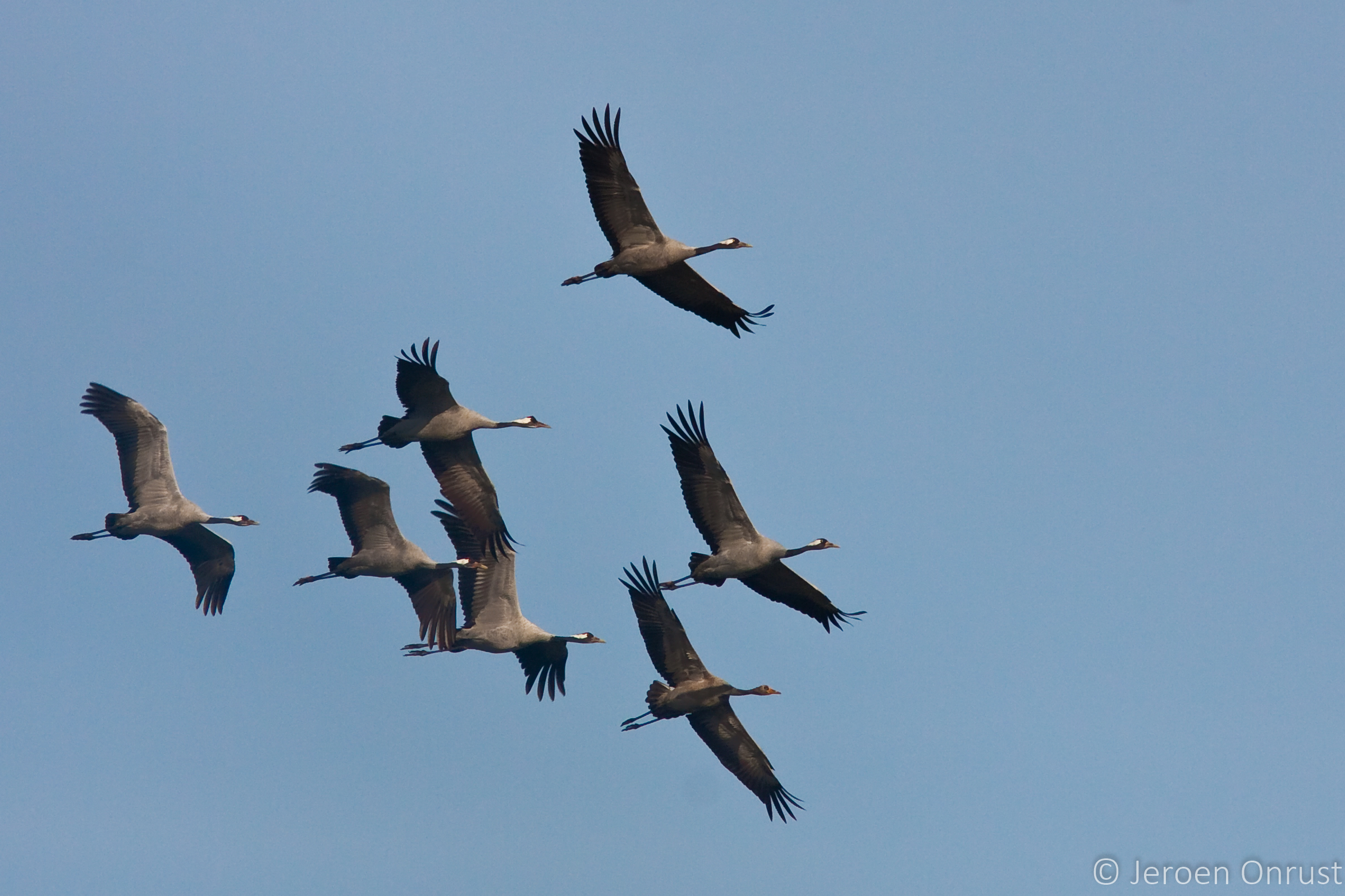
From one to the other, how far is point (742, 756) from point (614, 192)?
9524 mm

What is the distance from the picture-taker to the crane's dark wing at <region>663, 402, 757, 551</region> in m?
24.5

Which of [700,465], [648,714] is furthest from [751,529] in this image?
[648,714]

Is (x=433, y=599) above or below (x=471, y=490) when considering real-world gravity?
below

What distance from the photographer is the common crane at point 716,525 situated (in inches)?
968

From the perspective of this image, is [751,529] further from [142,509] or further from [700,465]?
[142,509]

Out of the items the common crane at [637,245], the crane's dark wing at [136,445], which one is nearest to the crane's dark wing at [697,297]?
the common crane at [637,245]

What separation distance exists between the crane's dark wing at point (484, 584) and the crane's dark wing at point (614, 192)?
19.5 ft

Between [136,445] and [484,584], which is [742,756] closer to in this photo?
[484,584]

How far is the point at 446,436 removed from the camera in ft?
86.8

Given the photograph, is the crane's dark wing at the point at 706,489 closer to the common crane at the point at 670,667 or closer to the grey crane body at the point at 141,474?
the common crane at the point at 670,667

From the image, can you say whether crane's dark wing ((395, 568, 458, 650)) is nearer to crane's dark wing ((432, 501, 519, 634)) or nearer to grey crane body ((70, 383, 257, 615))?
crane's dark wing ((432, 501, 519, 634))

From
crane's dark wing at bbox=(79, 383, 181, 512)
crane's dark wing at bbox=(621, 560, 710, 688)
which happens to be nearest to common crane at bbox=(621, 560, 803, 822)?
crane's dark wing at bbox=(621, 560, 710, 688)

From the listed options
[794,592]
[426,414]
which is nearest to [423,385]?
[426,414]

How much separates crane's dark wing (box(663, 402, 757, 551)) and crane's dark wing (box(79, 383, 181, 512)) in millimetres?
9567
